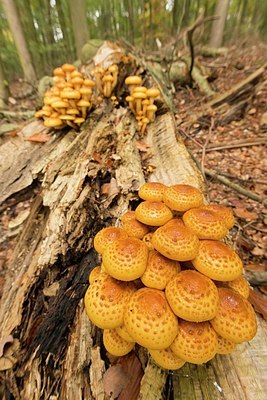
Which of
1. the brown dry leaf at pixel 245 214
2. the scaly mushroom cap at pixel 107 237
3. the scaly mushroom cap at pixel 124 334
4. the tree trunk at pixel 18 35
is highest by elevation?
the tree trunk at pixel 18 35

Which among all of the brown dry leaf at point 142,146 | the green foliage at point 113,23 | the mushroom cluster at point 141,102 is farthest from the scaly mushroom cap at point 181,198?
the green foliage at point 113,23

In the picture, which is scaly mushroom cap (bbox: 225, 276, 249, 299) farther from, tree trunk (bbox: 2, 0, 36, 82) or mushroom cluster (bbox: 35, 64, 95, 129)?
tree trunk (bbox: 2, 0, 36, 82)

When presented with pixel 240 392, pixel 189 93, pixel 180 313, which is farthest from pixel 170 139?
pixel 189 93

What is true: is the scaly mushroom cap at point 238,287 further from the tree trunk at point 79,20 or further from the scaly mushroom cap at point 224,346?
the tree trunk at point 79,20

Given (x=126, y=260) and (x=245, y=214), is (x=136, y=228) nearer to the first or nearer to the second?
(x=126, y=260)

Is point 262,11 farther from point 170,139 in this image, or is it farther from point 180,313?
point 180,313

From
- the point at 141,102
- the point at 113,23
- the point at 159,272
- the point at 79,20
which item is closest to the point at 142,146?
Answer: the point at 141,102

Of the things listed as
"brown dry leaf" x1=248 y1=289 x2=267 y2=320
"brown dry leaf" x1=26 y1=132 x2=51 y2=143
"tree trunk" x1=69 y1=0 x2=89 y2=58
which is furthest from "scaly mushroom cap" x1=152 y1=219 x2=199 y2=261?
"tree trunk" x1=69 y1=0 x2=89 y2=58
